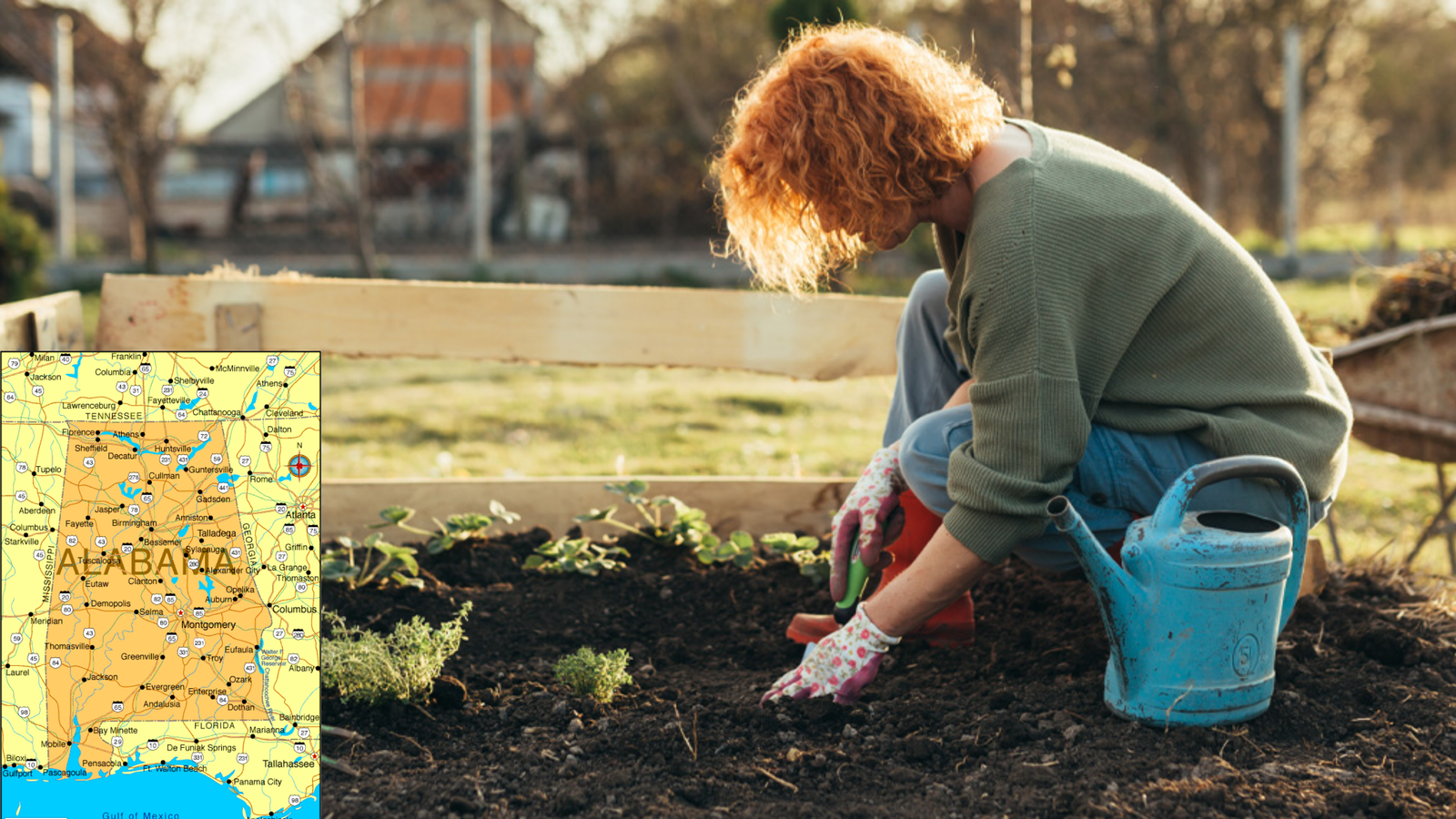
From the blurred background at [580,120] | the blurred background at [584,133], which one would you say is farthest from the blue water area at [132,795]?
the blurred background at [580,120]

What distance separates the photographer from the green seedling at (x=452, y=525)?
8.43 ft

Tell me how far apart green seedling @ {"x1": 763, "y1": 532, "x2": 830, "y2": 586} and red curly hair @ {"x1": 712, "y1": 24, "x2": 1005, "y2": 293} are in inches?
33.1

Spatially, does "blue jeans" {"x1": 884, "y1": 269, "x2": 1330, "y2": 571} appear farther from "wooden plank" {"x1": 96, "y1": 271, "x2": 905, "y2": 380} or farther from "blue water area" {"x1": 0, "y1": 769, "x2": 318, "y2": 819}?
"blue water area" {"x1": 0, "y1": 769, "x2": 318, "y2": 819}

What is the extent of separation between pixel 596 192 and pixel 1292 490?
1308 cm

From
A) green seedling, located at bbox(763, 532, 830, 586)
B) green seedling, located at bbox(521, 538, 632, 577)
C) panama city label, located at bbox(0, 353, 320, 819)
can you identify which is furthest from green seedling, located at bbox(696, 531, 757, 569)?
panama city label, located at bbox(0, 353, 320, 819)

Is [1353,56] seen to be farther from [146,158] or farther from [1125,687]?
[1125,687]

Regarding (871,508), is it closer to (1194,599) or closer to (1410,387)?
(1194,599)

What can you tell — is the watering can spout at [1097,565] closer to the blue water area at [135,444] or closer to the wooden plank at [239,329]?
the blue water area at [135,444]

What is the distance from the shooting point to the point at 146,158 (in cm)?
1176

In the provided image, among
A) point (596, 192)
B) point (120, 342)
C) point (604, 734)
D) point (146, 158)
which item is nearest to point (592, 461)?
point (120, 342)

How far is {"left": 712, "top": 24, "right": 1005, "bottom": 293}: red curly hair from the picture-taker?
6.10ft

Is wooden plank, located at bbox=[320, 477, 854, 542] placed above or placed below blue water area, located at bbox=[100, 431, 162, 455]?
below

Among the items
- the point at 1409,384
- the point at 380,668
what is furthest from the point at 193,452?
the point at 1409,384

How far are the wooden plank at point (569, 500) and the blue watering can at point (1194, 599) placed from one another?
114 centimetres
